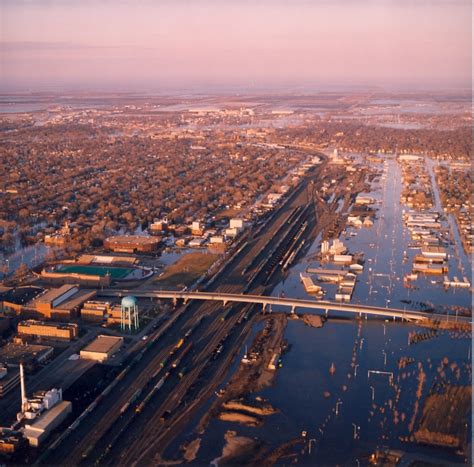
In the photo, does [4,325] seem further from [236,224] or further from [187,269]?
[236,224]

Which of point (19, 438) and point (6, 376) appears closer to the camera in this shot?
point (19, 438)

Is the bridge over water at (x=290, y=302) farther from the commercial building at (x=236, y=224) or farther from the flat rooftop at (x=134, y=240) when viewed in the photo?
the commercial building at (x=236, y=224)

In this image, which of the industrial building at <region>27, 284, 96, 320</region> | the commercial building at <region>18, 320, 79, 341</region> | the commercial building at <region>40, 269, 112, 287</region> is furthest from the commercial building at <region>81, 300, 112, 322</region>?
the commercial building at <region>40, 269, 112, 287</region>

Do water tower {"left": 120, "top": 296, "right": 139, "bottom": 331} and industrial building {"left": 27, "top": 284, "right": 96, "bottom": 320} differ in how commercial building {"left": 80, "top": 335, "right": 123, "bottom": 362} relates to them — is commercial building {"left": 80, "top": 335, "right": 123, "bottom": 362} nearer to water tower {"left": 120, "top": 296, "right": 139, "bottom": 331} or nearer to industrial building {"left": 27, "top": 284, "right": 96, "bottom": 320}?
water tower {"left": 120, "top": 296, "right": 139, "bottom": 331}

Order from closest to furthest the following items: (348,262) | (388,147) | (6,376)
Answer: (6,376)
(348,262)
(388,147)

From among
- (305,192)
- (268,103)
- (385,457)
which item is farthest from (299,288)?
(268,103)

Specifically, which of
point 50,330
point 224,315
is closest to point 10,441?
point 50,330

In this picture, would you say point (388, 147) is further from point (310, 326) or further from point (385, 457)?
point (385, 457)
